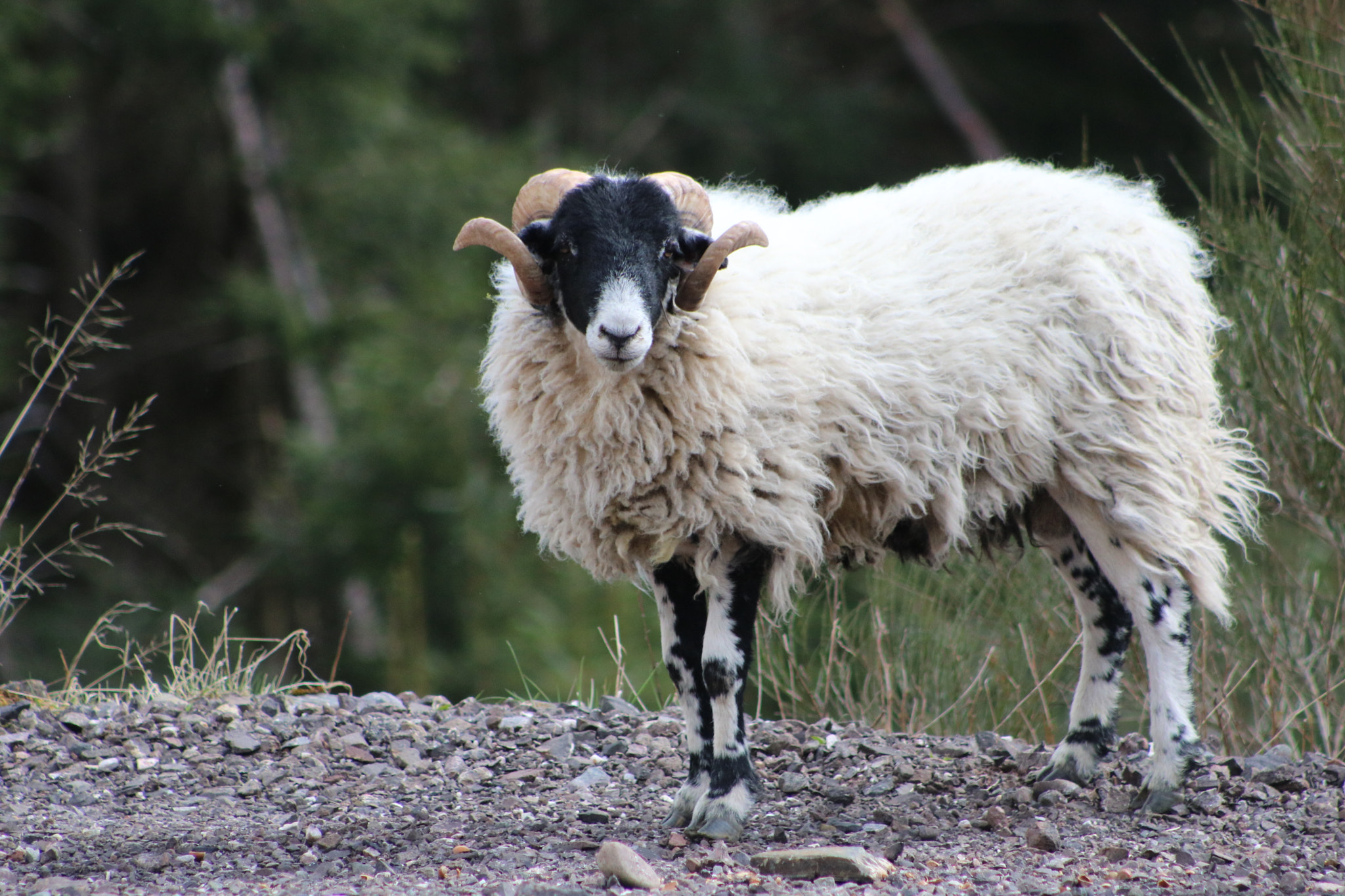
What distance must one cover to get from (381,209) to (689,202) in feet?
32.9

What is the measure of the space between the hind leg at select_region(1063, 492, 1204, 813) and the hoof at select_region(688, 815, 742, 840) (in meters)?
1.46

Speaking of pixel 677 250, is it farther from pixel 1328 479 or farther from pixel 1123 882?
pixel 1328 479

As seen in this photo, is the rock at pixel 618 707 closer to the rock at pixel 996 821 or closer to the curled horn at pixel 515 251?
the rock at pixel 996 821

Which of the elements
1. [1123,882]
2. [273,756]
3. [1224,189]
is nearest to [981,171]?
[1224,189]

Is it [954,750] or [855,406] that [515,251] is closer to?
[855,406]

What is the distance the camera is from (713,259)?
427cm

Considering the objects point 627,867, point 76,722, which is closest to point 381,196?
point 76,722

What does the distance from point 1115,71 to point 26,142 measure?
550 inches

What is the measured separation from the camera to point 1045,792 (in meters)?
4.74

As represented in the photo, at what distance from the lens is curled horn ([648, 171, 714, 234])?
4.38m

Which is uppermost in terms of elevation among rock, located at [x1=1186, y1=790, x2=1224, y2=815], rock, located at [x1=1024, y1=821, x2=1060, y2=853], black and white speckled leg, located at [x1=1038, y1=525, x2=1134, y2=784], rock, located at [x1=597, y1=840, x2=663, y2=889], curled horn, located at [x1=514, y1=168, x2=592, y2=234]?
curled horn, located at [x1=514, y1=168, x2=592, y2=234]

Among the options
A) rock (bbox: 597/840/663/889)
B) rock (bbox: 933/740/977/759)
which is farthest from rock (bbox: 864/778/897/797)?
rock (bbox: 597/840/663/889)

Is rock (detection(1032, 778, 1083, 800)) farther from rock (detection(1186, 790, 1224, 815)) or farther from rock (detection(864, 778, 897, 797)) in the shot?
rock (detection(864, 778, 897, 797))

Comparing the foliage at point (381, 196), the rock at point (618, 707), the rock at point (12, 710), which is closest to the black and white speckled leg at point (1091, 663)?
the rock at point (618, 707)
